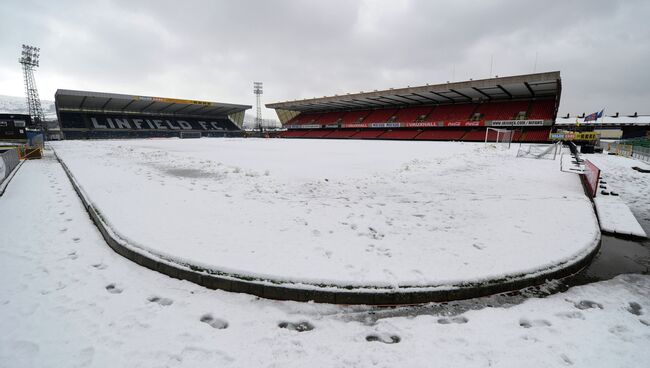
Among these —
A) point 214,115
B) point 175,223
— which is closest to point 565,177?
point 175,223

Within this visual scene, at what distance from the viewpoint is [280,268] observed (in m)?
3.33

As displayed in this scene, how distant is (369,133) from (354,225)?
44.0 m

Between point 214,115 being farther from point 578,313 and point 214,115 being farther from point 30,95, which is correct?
point 578,313

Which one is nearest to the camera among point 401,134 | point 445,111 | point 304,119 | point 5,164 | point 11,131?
point 5,164

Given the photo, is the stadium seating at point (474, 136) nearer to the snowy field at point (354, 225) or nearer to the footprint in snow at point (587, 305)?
the snowy field at point (354, 225)

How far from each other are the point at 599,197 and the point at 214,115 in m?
67.1

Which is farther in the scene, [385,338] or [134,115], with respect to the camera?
[134,115]

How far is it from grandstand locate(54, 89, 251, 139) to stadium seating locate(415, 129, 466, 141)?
3800 centimetres

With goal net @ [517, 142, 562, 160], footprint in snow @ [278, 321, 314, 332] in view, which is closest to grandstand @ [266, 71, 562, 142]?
goal net @ [517, 142, 562, 160]

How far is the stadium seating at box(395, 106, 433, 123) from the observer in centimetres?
4291

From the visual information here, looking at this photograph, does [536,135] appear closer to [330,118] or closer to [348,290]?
[330,118]

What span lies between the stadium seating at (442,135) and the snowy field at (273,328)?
36.0 meters

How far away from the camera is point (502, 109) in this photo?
3566cm

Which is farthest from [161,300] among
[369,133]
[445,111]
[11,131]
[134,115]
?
[134,115]
